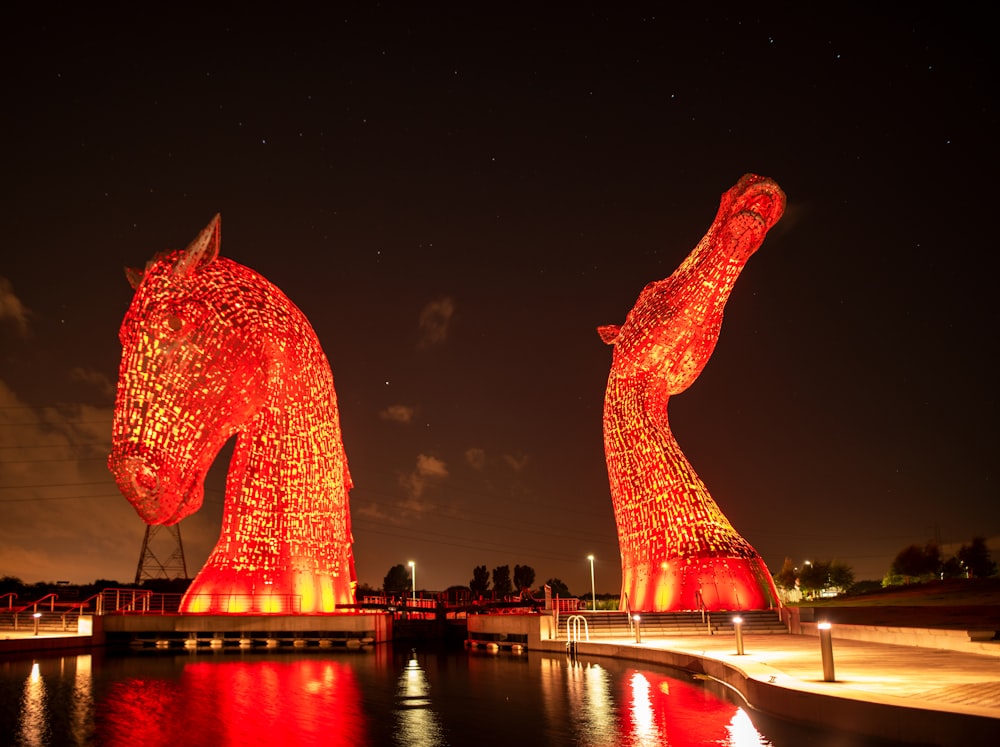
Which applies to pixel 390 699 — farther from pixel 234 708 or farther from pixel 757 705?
pixel 757 705

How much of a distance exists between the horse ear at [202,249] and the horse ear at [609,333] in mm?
11395

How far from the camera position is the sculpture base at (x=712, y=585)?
72.5 feet

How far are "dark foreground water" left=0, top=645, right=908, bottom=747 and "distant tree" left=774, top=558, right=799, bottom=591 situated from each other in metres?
55.5

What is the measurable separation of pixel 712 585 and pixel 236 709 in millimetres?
14215

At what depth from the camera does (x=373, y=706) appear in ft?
37.5

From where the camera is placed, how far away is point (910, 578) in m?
62.2

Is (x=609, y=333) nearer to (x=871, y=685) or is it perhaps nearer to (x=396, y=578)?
(x=871, y=685)

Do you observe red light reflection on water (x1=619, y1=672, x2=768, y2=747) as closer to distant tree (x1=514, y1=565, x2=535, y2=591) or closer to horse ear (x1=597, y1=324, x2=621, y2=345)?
horse ear (x1=597, y1=324, x2=621, y2=345)

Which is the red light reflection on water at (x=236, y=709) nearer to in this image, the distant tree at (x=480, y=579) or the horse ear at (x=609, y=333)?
the horse ear at (x=609, y=333)

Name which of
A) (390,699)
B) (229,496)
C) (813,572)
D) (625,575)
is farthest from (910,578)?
(390,699)

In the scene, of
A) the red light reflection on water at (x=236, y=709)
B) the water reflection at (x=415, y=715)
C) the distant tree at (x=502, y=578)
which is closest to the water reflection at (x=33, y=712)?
the red light reflection on water at (x=236, y=709)

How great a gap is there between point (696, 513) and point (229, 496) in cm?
1182

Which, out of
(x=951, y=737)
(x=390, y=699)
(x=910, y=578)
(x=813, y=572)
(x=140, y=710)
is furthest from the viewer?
(x=813, y=572)

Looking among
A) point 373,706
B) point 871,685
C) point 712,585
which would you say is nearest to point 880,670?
point 871,685
